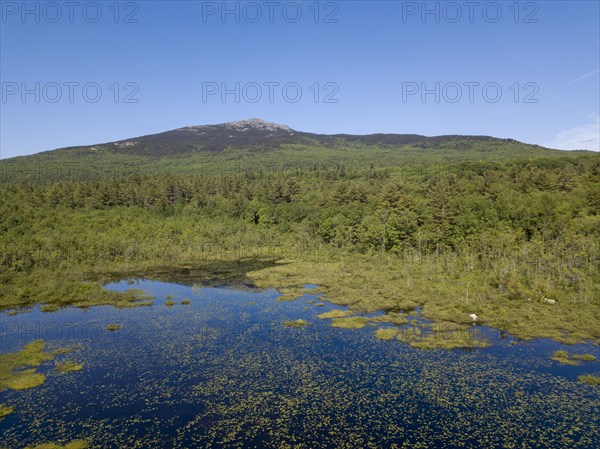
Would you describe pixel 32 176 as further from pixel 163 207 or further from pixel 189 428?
pixel 189 428

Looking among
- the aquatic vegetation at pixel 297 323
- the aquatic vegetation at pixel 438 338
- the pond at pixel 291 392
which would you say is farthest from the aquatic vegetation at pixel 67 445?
the aquatic vegetation at pixel 438 338

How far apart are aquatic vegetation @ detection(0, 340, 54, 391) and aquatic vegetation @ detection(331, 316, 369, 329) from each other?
87.1 feet

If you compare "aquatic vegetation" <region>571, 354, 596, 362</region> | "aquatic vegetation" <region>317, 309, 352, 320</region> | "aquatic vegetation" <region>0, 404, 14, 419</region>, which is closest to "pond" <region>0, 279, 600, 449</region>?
"aquatic vegetation" <region>0, 404, 14, 419</region>

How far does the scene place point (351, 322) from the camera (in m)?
43.1

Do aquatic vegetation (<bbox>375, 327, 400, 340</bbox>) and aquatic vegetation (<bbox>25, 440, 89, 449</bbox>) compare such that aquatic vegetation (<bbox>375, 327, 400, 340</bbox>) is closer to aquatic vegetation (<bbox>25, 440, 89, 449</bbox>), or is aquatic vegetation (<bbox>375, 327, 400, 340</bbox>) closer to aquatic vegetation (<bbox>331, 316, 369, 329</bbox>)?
aquatic vegetation (<bbox>331, 316, 369, 329</bbox>)

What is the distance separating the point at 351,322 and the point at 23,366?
29.9 meters

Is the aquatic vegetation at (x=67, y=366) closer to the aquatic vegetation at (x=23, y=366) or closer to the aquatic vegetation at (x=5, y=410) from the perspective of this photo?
the aquatic vegetation at (x=23, y=366)

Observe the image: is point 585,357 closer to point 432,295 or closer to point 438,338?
point 438,338

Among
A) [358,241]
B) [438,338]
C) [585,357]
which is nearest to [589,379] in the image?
[585,357]

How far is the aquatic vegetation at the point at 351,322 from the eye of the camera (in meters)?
42.0

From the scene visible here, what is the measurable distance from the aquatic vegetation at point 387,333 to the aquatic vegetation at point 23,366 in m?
28.4

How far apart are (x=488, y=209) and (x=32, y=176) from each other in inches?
7122

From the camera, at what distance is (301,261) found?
269ft

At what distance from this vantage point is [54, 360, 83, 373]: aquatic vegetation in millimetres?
32062
